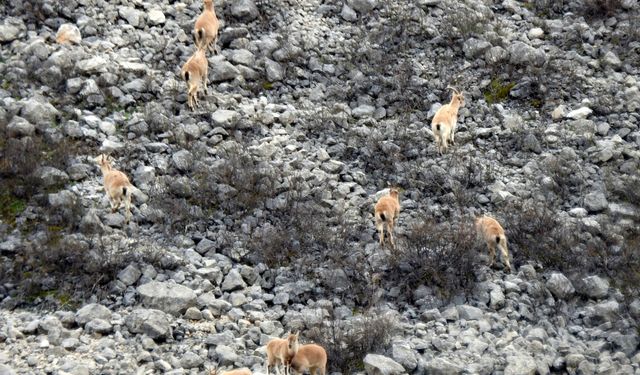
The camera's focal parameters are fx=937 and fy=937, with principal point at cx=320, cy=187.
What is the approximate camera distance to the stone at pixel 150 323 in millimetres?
11953

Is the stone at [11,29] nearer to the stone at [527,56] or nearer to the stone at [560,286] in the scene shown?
the stone at [527,56]

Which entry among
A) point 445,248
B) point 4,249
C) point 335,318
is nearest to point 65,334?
point 4,249

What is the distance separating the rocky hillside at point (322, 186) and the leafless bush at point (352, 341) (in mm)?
29

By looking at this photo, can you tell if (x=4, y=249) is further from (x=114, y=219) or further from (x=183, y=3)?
(x=183, y=3)

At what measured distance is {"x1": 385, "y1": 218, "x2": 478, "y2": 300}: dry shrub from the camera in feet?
44.1

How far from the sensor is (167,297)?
41.2ft

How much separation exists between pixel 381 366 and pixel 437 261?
8.67ft

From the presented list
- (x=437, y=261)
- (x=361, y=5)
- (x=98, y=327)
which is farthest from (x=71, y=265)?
(x=361, y=5)

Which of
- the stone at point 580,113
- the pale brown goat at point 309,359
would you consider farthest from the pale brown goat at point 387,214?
the stone at point 580,113

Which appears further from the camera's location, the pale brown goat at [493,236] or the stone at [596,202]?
→ the stone at [596,202]

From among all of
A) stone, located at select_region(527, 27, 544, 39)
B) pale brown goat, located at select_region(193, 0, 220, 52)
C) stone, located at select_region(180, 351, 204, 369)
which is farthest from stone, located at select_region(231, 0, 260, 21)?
stone, located at select_region(180, 351, 204, 369)

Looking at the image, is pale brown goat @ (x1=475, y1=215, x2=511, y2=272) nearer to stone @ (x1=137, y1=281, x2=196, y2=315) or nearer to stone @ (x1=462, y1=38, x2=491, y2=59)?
stone @ (x1=137, y1=281, x2=196, y2=315)

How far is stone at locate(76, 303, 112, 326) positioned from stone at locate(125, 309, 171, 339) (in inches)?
12.2

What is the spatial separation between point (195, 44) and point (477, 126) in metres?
5.55
